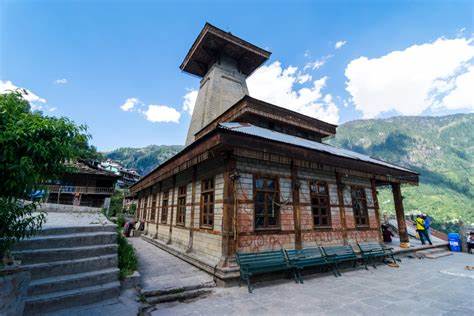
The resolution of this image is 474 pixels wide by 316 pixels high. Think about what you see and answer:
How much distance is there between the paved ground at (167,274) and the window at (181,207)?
64.3 inches

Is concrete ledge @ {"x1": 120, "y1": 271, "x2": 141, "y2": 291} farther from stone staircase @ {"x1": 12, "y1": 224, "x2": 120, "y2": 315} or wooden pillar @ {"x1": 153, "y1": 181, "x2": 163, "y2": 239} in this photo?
wooden pillar @ {"x1": 153, "y1": 181, "x2": 163, "y2": 239}

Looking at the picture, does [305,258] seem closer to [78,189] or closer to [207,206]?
[207,206]

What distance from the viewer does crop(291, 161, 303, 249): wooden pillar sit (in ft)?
23.9

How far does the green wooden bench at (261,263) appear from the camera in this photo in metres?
5.47

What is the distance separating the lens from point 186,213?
8.73m

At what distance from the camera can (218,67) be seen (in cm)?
1501

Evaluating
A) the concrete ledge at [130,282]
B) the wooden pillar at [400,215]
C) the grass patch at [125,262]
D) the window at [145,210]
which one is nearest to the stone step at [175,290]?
the concrete ledge at [130,282]

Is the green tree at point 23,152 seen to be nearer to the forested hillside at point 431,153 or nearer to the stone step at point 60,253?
the stone step at point 60,253

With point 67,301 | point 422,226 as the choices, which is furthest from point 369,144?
point 67,301

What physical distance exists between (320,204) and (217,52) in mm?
12665

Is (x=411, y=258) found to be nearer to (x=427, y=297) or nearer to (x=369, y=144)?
(x=427, y=297)

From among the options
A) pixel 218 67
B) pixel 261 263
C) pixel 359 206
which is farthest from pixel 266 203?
pixel 218 67

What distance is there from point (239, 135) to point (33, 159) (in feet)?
13.6

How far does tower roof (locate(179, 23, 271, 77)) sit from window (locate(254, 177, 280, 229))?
38.0 ft
